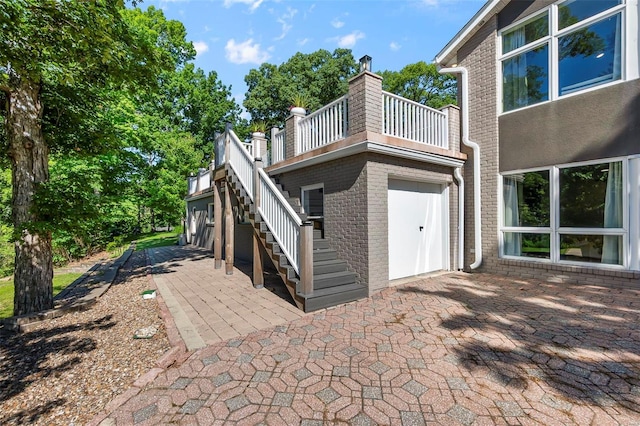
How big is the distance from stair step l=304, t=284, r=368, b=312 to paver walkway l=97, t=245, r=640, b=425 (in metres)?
0.24

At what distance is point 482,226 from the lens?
6898 millimetres

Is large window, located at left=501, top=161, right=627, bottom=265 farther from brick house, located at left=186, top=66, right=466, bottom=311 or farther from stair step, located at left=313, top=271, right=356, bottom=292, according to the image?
stair step, located at left=313, top=271, right=356, bottom=292

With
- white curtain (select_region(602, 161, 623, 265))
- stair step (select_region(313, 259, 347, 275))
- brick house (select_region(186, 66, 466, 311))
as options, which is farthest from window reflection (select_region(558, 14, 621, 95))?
stair step (select_region(313, 259, 347, 275))

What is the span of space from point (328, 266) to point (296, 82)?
71.2 ft

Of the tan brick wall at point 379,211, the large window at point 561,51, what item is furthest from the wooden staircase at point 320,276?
the large window at point 561,51

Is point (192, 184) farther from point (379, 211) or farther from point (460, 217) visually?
point (460, 217)

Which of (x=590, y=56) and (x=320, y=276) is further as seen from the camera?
(x=590, y=56)

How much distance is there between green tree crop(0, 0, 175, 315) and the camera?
3.76 metres

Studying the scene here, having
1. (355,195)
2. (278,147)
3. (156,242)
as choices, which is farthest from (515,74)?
(156,242)

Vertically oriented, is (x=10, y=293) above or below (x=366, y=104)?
below

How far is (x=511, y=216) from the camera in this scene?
659cm

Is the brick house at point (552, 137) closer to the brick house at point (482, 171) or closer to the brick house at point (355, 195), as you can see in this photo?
the brick house at point (482, 171)

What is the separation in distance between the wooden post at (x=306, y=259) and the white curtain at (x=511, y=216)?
505cm

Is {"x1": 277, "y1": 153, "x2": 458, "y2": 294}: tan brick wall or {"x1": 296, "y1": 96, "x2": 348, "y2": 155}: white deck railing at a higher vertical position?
{"x1": 296, "y1": 96, "x2": 348, "y2": 155}: white deck railing
